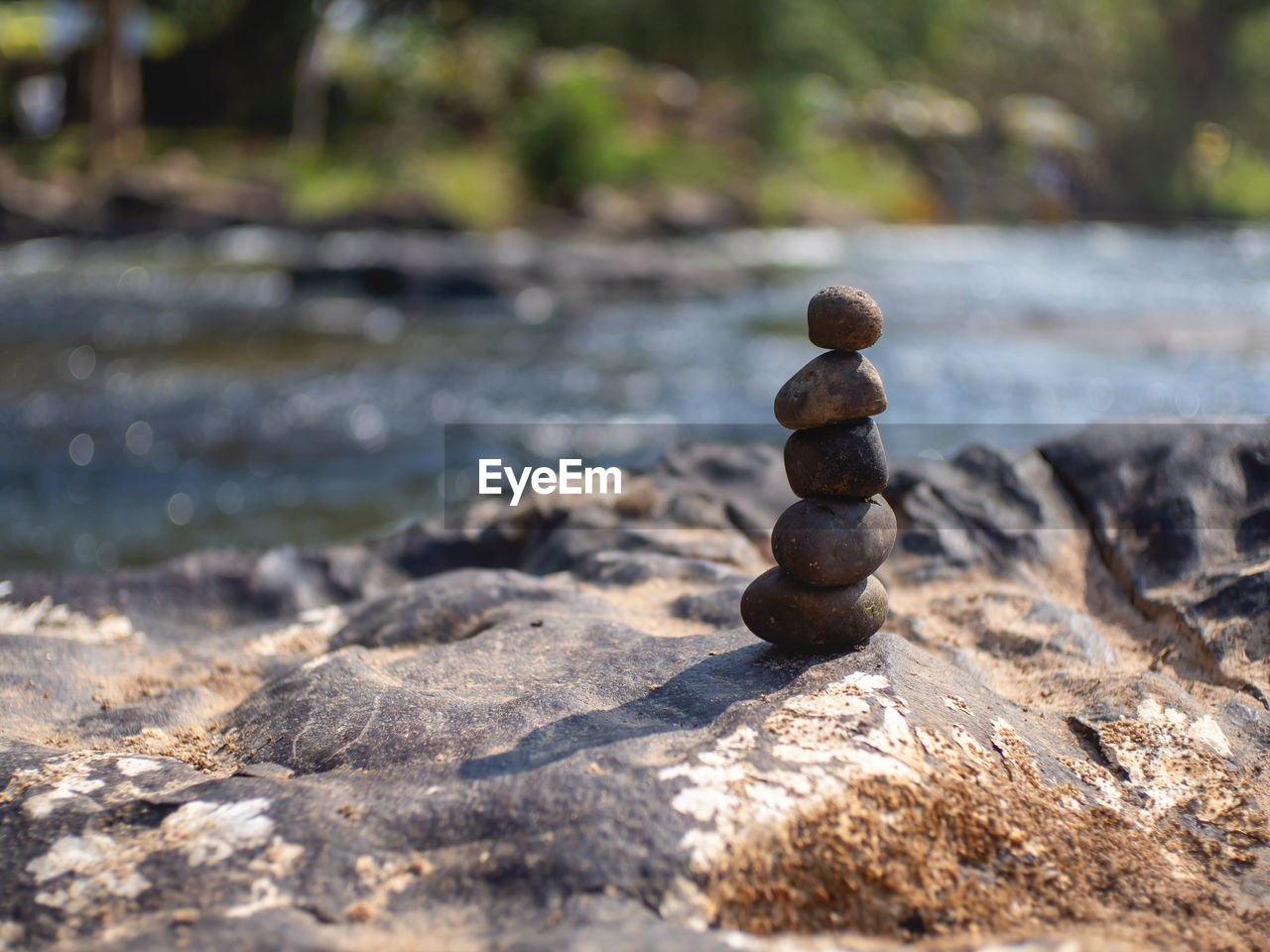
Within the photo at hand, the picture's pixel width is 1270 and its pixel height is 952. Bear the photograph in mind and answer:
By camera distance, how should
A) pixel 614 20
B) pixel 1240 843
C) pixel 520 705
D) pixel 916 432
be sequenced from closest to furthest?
pixel 1240 843 < pixel 520 705 < pixel 916 432 < pixel 614 20

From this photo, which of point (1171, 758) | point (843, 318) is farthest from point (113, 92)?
point (1171, 758)

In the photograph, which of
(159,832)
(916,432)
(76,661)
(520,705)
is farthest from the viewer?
(916,432)

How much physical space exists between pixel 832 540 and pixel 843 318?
561mm

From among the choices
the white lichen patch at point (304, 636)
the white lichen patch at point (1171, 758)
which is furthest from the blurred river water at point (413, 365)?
the white lichen patch at point (1171, 758)

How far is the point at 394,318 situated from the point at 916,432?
7.01m

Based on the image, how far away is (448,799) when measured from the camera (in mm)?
2010

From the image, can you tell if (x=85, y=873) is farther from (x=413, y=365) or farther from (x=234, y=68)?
(x=234, y=68)

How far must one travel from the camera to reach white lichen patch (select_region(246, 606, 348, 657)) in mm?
3342

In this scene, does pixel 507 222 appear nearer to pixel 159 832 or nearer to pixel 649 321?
pixel 649 321

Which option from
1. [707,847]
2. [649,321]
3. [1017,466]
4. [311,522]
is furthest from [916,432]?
[707,847]

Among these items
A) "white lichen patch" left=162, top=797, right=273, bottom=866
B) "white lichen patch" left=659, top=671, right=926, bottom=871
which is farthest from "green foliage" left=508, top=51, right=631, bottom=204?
"white lichen patch" left=162, top=797, right=273, bottom=866

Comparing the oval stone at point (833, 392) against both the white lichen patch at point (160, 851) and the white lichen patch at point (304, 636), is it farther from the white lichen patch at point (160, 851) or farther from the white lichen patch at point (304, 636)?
the white lichen patch at point (304, 636)

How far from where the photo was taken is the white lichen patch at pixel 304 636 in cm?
334

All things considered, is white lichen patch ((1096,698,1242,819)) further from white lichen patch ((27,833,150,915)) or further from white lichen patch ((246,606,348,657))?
white lichen patch ((246,606,348,657))
